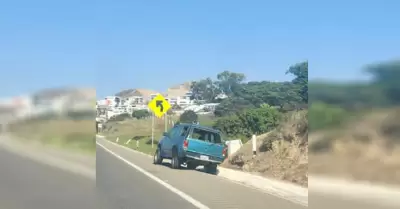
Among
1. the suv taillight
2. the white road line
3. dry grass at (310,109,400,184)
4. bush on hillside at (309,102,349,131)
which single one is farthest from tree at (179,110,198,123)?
bush on hillside at (309,102,349,131)

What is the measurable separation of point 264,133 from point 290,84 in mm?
5922

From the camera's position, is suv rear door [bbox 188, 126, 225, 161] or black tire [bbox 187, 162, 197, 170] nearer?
suv rear door [bbox 188, 126, 225, 161]

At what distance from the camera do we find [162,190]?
13648 mm

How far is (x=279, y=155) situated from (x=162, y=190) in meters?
6.70

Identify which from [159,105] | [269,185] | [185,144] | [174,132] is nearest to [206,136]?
[185,144]

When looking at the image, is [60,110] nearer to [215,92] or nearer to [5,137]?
[5,137]

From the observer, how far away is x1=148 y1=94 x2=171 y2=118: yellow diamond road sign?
1602cm

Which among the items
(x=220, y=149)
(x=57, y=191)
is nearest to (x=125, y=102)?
(x=57, y=191)

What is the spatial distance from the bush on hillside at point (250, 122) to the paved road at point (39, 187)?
1016 cm

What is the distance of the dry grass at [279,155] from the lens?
54.3 ft

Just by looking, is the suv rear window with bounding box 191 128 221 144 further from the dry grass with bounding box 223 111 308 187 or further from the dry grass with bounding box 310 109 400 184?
the dry grass with bounding box 310 109 400 184

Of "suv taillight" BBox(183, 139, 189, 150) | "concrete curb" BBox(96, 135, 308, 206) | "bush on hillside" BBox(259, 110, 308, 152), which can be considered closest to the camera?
"concrete curb" BBox(96, 135, 308, 206)

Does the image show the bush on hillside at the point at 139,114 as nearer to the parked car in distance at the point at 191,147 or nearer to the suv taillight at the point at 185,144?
the parked car in distance at the point at 191,147

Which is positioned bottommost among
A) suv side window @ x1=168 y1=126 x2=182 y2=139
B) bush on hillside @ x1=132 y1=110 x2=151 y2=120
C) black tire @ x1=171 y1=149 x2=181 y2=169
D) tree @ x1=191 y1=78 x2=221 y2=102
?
black tire @ x1=171 y1=149 x2=181 y2=169
